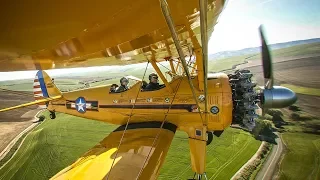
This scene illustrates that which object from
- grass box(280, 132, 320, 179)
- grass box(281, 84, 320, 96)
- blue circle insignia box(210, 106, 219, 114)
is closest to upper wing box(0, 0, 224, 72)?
blue circle insignia box(210, 106, 219, 114)

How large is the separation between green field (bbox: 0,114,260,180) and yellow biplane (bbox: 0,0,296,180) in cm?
572

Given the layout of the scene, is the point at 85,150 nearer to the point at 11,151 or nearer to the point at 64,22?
the point at 11,151

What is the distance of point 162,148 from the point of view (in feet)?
11.9

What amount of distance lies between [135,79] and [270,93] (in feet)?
9.75

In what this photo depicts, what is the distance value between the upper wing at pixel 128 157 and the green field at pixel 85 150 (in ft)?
19.1

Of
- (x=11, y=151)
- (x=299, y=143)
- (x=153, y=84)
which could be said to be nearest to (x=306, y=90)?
(x=299, y=143)

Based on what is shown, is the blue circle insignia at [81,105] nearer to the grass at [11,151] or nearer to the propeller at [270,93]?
the propeller at [270,93]

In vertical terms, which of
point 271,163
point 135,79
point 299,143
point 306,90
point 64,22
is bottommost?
point 299,143

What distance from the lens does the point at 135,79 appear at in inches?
198

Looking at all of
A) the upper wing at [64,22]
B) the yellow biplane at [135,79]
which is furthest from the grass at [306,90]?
the upper wing at [64,22]

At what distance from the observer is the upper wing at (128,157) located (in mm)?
2816

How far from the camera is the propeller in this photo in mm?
3719

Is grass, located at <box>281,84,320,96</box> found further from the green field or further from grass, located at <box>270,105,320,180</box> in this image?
the green field

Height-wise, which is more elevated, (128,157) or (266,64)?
(266,64)
